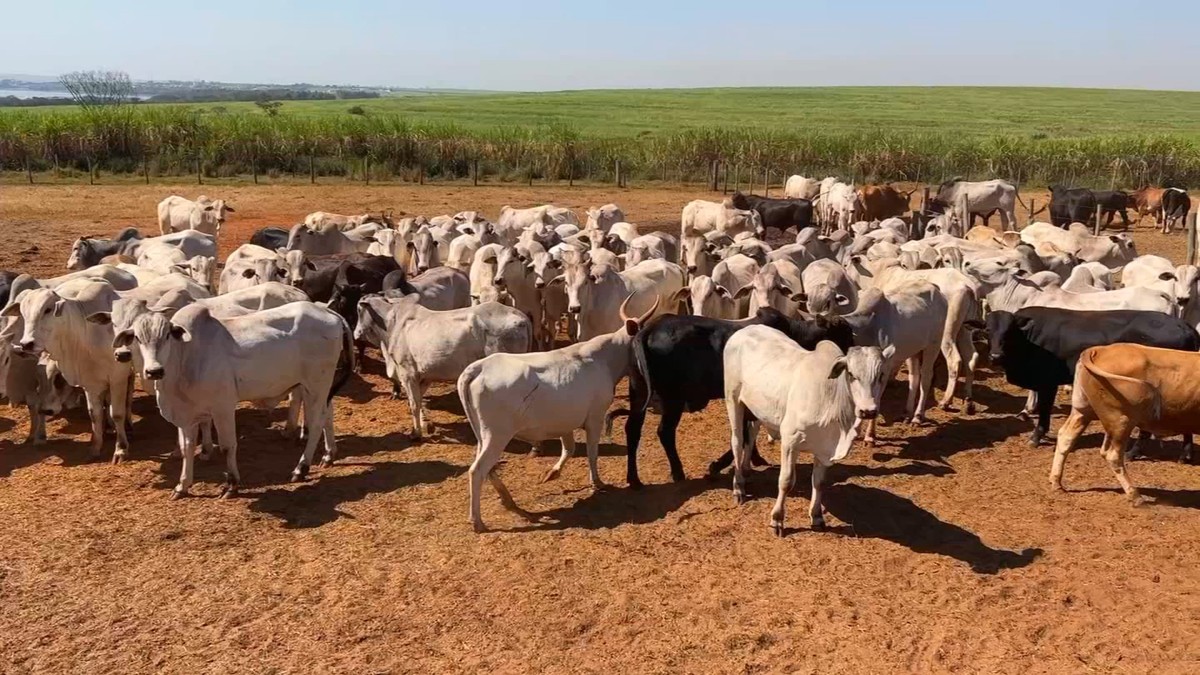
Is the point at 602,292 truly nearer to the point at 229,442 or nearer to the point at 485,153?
the point at 229,442

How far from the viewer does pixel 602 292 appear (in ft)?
39.0

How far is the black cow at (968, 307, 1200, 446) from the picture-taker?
31.1 ft

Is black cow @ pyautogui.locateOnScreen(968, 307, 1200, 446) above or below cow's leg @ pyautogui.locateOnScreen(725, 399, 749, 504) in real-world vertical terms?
above

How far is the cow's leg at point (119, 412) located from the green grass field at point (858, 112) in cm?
5604

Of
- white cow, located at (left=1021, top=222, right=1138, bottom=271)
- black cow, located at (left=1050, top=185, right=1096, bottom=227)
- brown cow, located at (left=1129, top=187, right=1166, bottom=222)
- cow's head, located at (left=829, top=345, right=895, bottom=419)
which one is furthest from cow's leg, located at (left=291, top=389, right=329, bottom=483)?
brown cow, located at (left=1129, top=187, right=1166, bottom=222)

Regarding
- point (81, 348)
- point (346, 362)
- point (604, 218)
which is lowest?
point (346, 362)

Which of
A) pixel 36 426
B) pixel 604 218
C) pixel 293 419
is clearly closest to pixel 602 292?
pixel 293 419

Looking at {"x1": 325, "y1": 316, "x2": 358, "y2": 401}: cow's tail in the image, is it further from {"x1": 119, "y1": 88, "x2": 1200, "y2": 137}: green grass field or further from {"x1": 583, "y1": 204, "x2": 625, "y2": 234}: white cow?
{"x1": 119, "y1": 88, "x2": 1200, "y2": 137}: green grass field

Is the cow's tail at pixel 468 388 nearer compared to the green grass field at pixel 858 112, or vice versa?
the cow's tail at pixel 468 388

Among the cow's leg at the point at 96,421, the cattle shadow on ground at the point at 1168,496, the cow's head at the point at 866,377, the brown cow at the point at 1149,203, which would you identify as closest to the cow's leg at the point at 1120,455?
the cattle shadow on ground at the point at 1168,496

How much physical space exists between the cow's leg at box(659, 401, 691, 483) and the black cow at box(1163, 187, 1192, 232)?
23.9 m

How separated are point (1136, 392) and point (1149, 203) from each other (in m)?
23.3

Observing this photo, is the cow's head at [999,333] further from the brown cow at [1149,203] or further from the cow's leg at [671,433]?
the brown cow at [1149,203]

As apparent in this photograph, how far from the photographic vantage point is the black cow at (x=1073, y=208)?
26.2 metres
